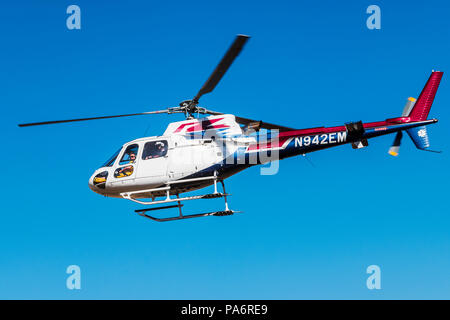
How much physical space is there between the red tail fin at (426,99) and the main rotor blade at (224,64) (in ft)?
20.2

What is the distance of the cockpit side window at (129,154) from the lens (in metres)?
20.0

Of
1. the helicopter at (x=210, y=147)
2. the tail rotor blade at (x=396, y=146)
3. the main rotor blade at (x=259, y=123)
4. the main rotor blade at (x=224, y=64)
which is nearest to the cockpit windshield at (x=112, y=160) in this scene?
the helicopter at (x=210, y=147)

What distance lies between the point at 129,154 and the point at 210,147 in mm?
2710

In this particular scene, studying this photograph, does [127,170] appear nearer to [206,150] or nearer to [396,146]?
[206,150]

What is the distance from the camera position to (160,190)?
1956 centimetres

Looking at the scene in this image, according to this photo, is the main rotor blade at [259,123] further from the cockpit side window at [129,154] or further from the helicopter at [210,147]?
the cockpit side window at [129,154]

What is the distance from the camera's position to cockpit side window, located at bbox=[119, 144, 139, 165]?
65.7 ft

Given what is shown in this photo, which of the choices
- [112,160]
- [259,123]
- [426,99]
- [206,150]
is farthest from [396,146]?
[112,160]

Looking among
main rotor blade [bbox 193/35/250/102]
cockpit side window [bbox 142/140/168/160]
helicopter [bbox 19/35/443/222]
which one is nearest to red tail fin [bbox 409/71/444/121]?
helicopter [bbox 19/35/443/222]

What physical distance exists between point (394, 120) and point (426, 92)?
1.52 m
